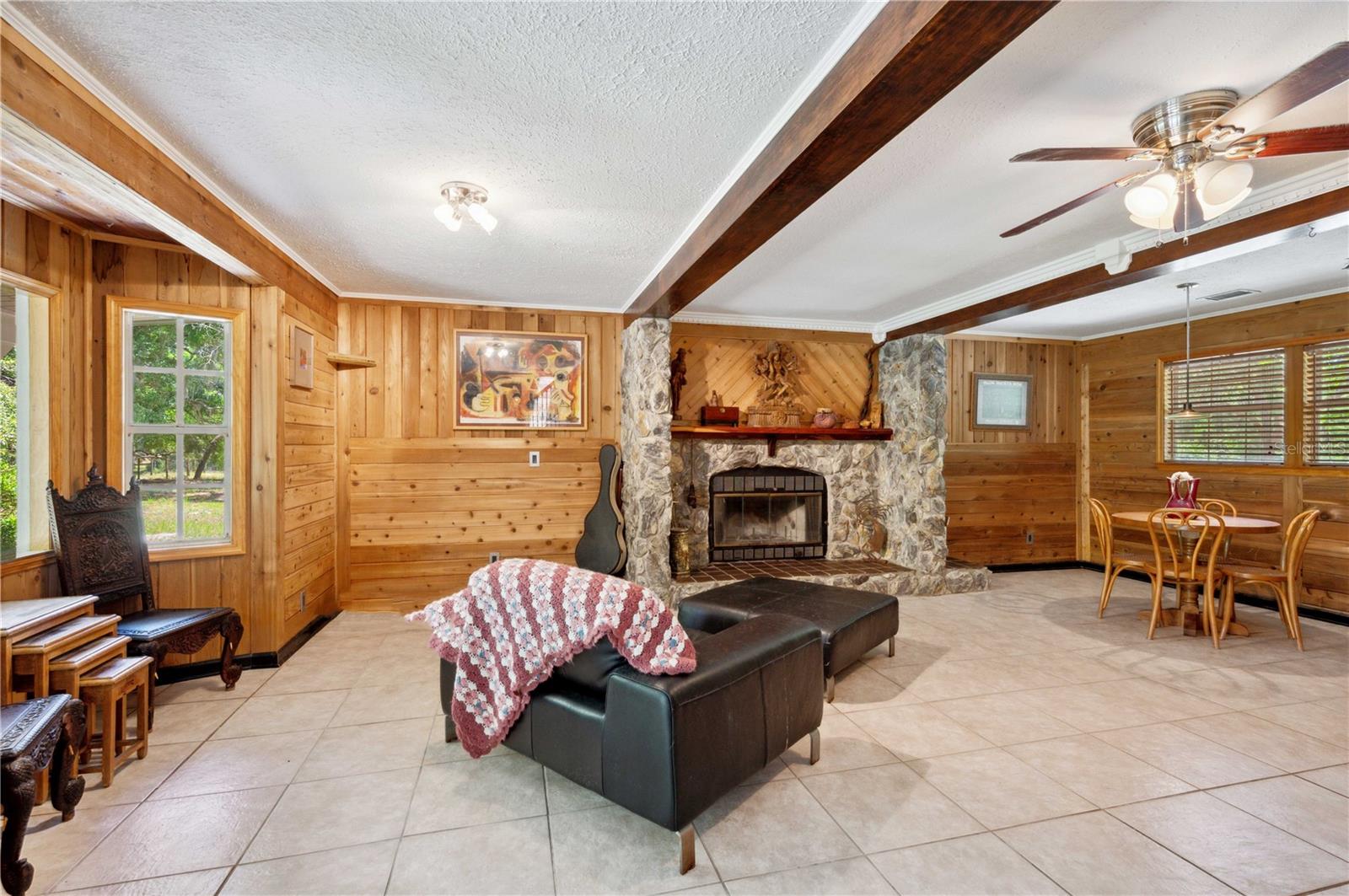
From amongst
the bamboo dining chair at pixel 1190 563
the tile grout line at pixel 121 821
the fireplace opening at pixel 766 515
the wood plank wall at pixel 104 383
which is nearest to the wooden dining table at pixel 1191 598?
the bamboo dining chair at pixel 1190 563

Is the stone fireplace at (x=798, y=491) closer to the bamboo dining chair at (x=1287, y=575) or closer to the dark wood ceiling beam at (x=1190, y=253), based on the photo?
the dark wood ceiling beam at (x=1190, y=253)

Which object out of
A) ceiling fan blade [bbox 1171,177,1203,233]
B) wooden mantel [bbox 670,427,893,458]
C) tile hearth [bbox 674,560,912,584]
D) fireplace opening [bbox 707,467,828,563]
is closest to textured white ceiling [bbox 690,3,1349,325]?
ceiling fan blade [bbox 1171,177,1203,233]

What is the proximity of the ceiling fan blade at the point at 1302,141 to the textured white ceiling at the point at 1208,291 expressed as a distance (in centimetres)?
169

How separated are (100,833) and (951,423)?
21.7 ft

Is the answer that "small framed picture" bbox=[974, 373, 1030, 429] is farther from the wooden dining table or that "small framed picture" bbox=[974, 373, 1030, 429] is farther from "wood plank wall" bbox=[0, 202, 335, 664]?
"wood plank wall" bbox=[0, 202, 335, 664]

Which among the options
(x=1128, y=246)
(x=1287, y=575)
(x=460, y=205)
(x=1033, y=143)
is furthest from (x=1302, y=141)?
(x=1287, y=575)

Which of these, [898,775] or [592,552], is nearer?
[898,775]

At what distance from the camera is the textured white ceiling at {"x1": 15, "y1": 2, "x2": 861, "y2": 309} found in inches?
65.6

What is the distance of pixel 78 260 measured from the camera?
10.1 feet

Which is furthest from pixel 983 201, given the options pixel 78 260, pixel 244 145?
pixel 78 260

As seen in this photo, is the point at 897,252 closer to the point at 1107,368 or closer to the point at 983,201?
the point at 983,201

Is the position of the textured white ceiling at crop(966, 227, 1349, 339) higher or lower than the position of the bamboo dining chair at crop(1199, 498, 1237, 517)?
higher

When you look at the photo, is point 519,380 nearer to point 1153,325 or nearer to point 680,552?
point 680,552

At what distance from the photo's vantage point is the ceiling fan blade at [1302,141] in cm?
175
